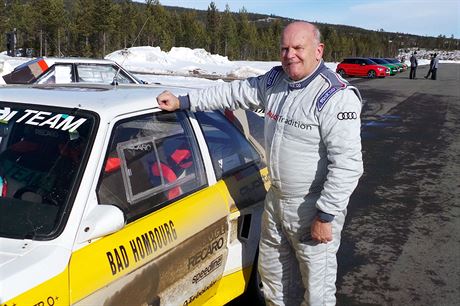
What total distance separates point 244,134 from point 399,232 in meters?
2.60

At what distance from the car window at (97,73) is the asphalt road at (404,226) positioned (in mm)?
5396

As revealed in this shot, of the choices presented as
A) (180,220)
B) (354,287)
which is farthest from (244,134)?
(354,287)

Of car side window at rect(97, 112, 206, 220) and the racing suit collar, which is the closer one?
car side window at rect(97, 112, 206, 220)

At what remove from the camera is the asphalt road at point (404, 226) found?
4.14 metres

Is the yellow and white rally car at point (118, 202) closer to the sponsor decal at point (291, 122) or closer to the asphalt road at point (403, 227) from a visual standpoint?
the sponsor decal at point (291, 122)

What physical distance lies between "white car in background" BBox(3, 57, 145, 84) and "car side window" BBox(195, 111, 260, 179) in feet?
22.5

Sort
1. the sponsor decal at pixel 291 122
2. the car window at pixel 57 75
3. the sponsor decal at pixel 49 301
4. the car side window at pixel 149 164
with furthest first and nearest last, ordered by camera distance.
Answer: the car window at pixel 57 75 → the sponsor decal at pixel 291 122 → the car side window at pixel 149 164 → the sponsor decal at pixel 49 301

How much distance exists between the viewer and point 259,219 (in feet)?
11.7

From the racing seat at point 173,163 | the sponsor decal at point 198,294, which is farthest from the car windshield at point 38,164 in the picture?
the sponsor decal at point 198,294

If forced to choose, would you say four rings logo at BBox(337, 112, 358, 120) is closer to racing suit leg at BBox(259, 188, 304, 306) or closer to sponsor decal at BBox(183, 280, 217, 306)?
racing suit leg at BBox(259, 188, 304, 306)

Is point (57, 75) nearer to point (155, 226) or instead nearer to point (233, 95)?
point (233, 95)

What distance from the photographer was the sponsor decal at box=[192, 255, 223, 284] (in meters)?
2.84

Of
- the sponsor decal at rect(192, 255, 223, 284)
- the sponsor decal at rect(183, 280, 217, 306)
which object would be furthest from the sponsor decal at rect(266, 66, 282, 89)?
the sponsor decal at rect(183, 280, 217, 306)

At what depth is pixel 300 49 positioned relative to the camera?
287 cm
